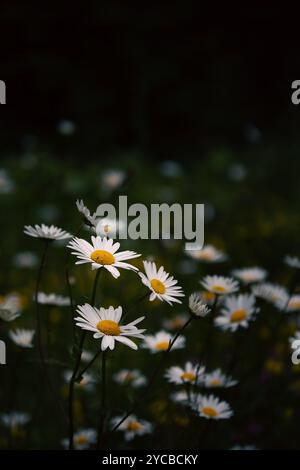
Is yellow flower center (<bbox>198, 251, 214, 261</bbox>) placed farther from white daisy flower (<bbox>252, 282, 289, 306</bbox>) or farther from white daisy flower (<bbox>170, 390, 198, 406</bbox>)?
white daisy flower (<bbox>170, 390, 198, 406</bbox>)

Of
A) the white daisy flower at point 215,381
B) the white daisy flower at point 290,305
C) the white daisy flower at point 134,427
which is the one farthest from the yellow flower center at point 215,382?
the white daisy flower at point 290,305

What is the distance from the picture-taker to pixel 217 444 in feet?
5.98

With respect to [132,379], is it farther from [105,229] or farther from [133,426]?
[105,229]

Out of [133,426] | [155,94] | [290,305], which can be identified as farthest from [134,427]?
[155,94]

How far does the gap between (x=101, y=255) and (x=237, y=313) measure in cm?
63

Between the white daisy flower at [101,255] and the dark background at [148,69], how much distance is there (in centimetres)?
780

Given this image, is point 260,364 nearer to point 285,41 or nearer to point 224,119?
point 224,119

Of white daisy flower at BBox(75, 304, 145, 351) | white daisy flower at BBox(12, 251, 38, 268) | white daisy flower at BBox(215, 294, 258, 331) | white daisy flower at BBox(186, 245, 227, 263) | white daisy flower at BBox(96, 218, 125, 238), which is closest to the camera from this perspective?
white daisy flower at BBox(75, 304, 145, 351)

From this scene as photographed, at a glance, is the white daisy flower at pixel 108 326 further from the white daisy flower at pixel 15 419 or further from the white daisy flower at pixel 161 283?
the white daisy flower at pixel 15 419

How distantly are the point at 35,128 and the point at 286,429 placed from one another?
8.99m

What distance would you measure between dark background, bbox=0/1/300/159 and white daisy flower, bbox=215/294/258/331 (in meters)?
7.33

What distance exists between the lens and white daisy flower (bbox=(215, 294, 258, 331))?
174cm

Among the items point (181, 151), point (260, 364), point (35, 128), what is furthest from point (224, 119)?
point (260, 364)

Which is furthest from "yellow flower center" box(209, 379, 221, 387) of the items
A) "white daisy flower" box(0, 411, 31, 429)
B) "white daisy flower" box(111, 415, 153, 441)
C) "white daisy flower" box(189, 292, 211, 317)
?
"white daisy flower" box(0, 411, 31, 429)
